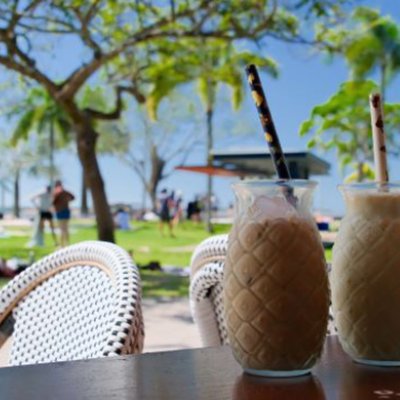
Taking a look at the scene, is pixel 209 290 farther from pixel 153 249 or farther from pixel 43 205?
pixel 153 249

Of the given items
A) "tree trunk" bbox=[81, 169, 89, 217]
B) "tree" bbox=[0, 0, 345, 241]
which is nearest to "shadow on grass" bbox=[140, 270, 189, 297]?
"tree" bbox=[0, 0, 345, 241]

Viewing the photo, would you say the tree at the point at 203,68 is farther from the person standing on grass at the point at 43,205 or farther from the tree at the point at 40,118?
the tree at the point at 40,118

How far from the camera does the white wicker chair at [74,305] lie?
133 centimetres

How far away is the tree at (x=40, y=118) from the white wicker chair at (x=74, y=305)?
19349 mm

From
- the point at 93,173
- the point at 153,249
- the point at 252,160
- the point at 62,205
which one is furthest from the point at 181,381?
the point at 252,160

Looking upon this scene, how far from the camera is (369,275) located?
2.88 ft

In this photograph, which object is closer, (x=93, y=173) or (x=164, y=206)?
(x=93, y=173)

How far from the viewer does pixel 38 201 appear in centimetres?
1477

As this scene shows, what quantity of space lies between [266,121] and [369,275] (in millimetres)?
215

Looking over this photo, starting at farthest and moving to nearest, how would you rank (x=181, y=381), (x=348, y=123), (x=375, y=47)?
(x=348, y=123), (x=375, y=47), (x=181, y=381)

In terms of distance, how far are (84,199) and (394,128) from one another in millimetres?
17648

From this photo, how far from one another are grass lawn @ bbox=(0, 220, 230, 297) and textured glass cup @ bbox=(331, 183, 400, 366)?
687 centimetres

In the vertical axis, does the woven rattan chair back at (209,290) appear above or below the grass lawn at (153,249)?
above

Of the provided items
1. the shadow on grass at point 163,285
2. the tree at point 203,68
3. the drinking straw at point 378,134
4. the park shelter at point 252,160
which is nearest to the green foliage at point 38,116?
the park shelter at point 252,160
